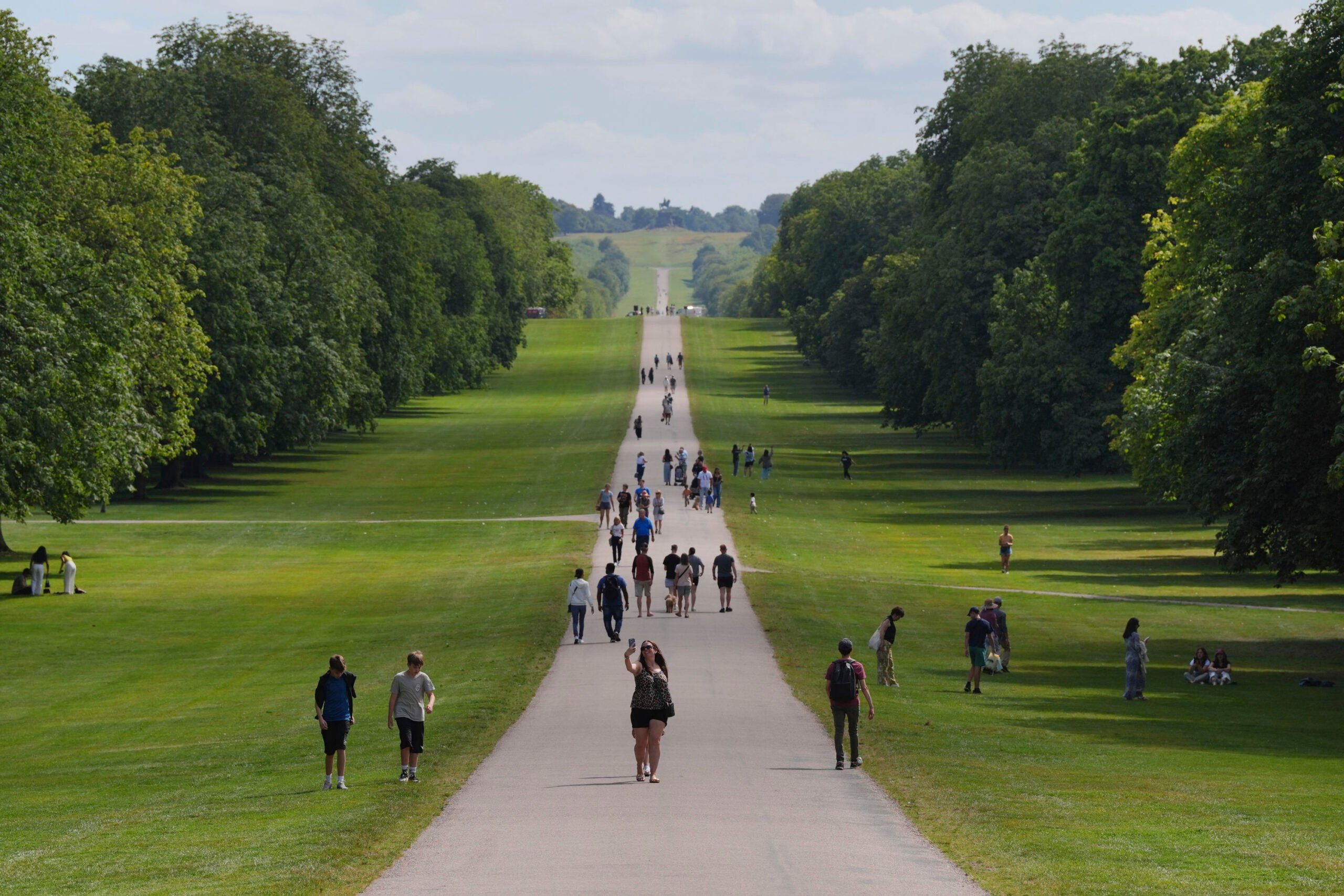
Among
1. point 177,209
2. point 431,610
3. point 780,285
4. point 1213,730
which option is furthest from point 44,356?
point 780,285

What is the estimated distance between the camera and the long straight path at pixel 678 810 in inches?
533

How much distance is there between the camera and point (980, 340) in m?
76.2

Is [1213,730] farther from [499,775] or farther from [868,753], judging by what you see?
[499,775]

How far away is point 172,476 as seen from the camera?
230 ft

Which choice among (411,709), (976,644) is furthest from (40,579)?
(411,709)

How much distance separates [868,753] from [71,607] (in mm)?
25107

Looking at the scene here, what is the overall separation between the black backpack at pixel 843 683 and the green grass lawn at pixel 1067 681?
2.90 ft

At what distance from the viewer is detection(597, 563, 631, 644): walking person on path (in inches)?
1270

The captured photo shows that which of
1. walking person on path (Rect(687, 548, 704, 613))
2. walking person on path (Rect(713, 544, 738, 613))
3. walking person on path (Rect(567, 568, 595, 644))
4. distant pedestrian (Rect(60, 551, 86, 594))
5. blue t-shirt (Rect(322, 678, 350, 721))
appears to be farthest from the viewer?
distant pedestrian (Rect(60, 551, 86, 594))

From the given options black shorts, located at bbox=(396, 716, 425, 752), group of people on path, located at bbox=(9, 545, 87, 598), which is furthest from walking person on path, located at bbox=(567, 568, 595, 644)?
group of people on path, located at bbox=(9, 545, 87, 598)

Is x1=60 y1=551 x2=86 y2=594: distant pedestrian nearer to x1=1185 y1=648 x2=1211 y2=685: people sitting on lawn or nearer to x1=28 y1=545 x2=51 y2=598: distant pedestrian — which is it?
x1=28 y1=545 x2=51 y2=598: distant pedestrian

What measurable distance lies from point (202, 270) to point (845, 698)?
45.0m

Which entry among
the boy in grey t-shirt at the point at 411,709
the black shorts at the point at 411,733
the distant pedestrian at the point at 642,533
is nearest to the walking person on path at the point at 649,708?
the boy in grey t-shirt at the point at 411,709

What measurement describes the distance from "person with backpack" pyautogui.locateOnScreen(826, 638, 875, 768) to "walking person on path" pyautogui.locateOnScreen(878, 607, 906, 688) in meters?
7.37
